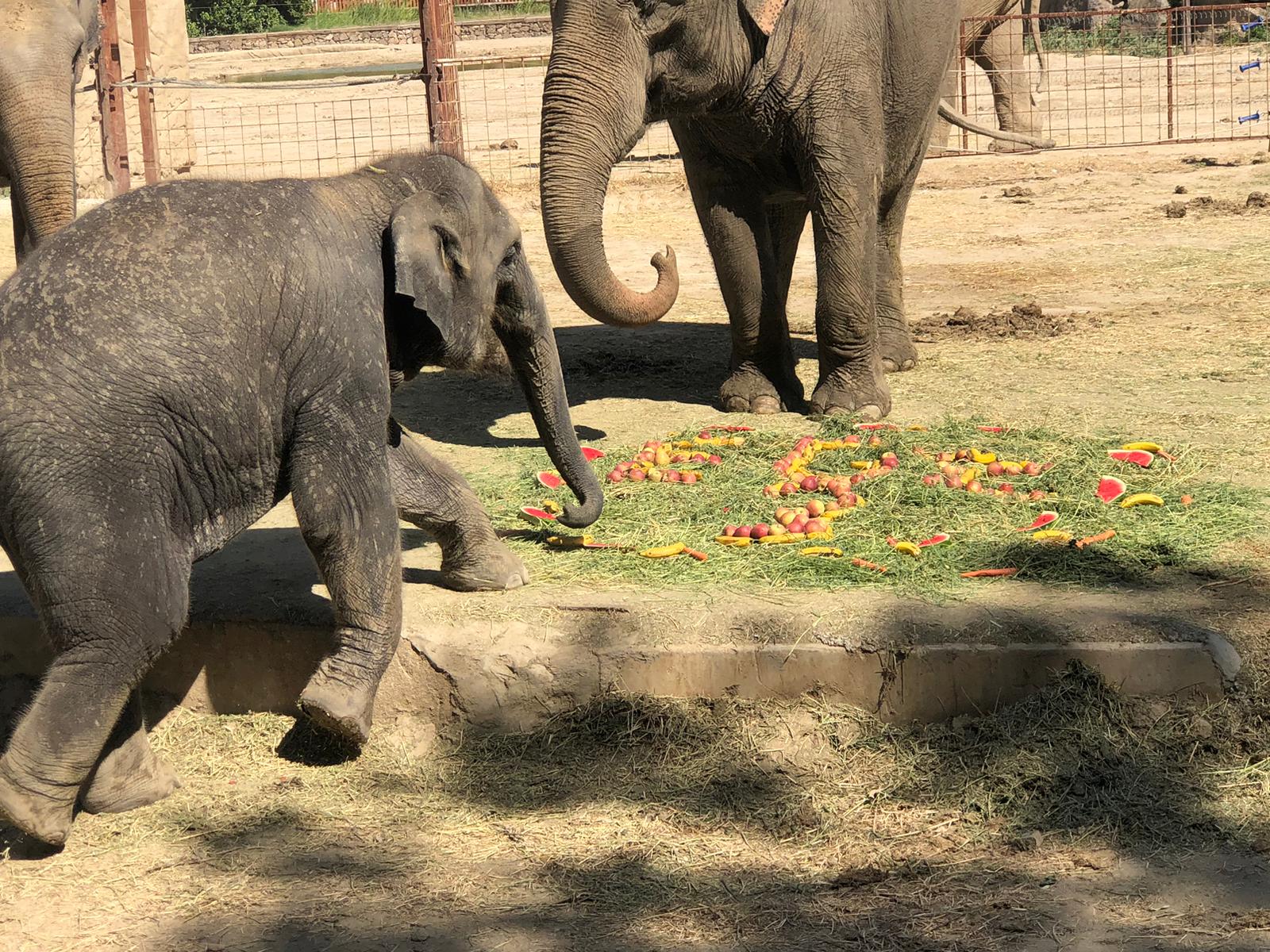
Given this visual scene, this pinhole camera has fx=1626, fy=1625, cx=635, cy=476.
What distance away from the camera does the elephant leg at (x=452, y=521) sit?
17.8ft

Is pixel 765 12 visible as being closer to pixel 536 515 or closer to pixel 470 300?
pixel 536 515

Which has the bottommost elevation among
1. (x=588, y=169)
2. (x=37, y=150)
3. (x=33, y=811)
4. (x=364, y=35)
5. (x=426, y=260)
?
(x=33, y=811)

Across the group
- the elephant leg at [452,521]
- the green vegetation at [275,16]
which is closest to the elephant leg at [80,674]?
the elephant leg at [452,521]

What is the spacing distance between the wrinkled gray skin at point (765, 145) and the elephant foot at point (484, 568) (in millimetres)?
1732

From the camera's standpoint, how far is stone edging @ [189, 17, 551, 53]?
35.1 metres

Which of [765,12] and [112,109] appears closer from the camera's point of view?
[765,12]

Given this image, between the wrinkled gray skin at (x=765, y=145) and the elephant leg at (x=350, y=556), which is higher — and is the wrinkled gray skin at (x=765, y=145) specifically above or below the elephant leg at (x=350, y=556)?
above

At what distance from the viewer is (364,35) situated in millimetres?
36219

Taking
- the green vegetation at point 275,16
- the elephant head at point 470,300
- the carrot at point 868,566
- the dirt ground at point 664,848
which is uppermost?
the green vegetation at point 275,16

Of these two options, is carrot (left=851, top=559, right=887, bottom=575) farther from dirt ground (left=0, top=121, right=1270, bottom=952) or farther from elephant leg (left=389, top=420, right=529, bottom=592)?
elephant leg (left=389, top=420, right=529, bottom=592)

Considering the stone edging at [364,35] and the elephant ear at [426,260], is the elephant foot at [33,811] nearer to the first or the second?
the elephant ear at [426,260]

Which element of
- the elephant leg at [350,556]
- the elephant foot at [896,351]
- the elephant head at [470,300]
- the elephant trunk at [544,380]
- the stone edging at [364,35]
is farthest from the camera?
the stone edging at [364,35]

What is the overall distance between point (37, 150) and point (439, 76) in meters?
6.34

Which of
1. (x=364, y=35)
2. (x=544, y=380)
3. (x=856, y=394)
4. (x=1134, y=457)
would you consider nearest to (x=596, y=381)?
(x=856, y=394)
